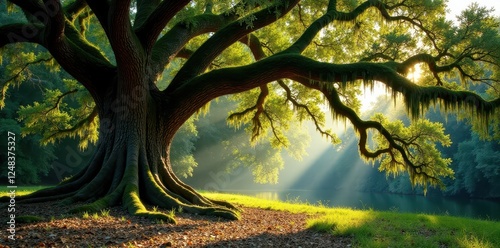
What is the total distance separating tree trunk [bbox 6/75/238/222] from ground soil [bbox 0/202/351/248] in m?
0.66

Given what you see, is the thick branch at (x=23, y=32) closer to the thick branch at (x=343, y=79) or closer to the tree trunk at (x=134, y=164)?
the tree trunk at (x=134, y=164)

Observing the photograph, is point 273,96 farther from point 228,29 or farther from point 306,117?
point 228,29

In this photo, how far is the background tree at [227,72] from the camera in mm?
8766

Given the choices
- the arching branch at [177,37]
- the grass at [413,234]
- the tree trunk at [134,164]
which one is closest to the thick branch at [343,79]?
the tree trunk at [134,164]

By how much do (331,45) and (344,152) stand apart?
77.1 meters

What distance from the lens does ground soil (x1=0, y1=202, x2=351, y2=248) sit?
16.7ft

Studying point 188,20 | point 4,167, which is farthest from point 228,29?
point 4,167

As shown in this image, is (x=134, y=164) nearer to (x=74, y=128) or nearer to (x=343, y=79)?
(x=343, y=79)

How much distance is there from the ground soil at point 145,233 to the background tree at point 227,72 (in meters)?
0.57

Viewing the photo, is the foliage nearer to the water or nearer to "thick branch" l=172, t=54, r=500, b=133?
the water

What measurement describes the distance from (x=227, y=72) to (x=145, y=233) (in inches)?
205

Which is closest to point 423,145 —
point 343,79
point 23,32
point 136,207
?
point 343,79

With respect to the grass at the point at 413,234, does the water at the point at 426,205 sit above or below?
below

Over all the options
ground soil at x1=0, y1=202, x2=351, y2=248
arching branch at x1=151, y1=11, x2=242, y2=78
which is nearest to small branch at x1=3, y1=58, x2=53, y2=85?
arching branch at x1=151, y1=11, x2=242, y2=78
